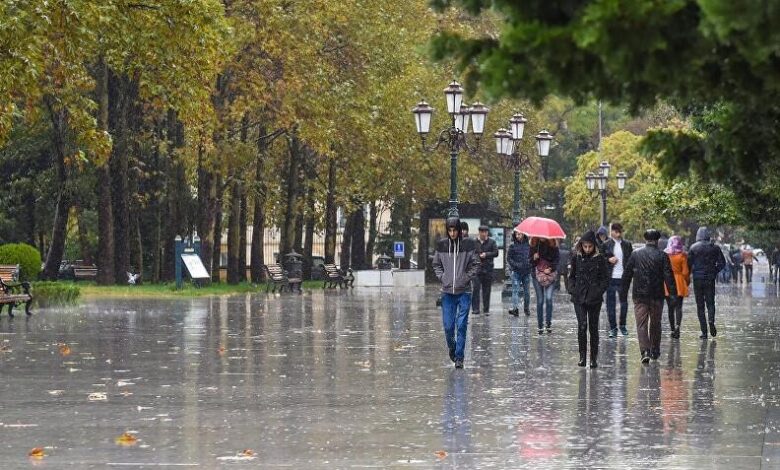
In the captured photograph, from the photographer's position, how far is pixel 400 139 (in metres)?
57.8

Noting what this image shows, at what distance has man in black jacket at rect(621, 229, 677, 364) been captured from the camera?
62.5ft

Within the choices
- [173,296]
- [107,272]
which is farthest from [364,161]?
[173,296]

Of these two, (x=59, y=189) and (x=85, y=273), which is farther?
(x=85, y=273)

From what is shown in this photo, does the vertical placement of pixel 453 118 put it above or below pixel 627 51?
above

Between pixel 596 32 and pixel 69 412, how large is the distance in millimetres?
9048

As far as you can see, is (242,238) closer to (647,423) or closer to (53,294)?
(53,294)

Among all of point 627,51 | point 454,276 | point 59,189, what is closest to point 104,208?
point 59,189

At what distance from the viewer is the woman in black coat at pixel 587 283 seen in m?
18.2

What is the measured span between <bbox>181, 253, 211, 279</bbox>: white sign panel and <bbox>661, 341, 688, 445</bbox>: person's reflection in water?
27056 millimetres

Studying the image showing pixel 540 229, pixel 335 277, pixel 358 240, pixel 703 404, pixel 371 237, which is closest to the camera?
pixel 703 404

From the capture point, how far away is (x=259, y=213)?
2228 inches

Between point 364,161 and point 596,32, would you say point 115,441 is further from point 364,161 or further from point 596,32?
point 364,161

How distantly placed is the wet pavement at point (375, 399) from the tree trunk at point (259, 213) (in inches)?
1075

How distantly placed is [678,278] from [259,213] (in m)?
33.2
